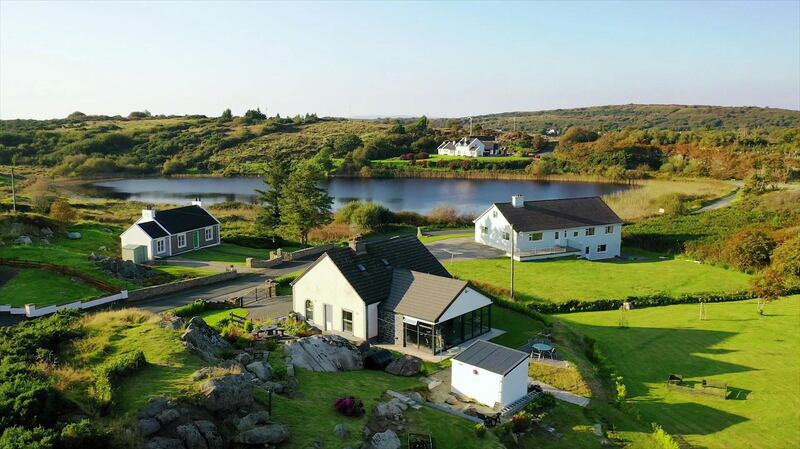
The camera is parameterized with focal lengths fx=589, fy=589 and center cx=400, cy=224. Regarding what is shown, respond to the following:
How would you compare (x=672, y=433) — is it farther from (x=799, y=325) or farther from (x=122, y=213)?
(x=122, y=213)

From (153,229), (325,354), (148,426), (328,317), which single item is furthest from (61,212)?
(148,426)

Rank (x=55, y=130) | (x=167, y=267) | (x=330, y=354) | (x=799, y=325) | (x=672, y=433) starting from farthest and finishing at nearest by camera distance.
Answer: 1. (x=55, y=130)
2. (x=167, y=267)
3. (x=799, y=325)
4. (x=330, y=354)
5. (x=672, y=433)

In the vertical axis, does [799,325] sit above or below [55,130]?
below

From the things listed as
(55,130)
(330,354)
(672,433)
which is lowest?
(672,433)

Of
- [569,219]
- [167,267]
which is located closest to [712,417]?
[569,219]

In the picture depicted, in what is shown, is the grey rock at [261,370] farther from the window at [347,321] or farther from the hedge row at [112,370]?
the window at [347,321]

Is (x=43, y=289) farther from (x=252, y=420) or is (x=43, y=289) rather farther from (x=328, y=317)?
(x=252, y=420)
